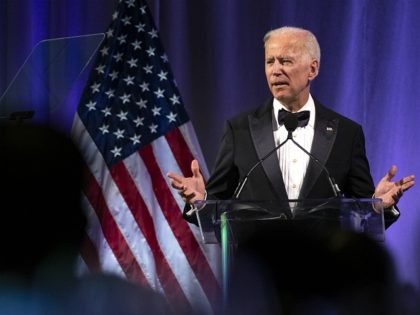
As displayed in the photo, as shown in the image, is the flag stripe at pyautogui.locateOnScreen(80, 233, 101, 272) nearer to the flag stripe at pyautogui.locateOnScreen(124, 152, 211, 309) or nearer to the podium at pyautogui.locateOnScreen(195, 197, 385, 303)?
the flag stripe at pyautogui.locateOnScreen(124, 152, 211, 309)

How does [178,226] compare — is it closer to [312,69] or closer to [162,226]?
[162,226]

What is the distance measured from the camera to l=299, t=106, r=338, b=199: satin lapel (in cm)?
305

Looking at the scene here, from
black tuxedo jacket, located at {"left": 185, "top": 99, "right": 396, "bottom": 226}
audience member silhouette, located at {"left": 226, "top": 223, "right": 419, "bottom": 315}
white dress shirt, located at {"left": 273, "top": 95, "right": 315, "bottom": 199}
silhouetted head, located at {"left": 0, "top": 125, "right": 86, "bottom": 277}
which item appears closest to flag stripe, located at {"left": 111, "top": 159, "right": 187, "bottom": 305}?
black tuxedo jacket, located at {"left": 185, "top": 99, "right": 396, "bottom": 226}

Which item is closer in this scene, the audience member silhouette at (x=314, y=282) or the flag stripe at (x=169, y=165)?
the audience member silhouette at (x=314, y=282)

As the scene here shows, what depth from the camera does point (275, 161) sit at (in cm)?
311

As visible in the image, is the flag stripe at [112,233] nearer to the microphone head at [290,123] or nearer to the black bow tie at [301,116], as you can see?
the black bow tie at [301,116]

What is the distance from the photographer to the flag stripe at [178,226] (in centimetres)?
425

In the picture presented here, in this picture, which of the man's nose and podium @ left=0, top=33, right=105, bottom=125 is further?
podium @ left=0, top=33, right=105, bottom=125

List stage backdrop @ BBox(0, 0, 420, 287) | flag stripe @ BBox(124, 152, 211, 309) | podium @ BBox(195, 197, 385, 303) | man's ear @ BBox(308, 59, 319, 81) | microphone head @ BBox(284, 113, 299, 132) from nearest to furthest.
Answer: podium @ BBox(195, 197, 385, 303) < microphone head @ BBox(284, 113, 299, 132) < man's ear @ BBox(308, 59, 319, 81) < flag stripe @ BBox(124, 152, 211, 309) < stage backdrop @ BBox(0, 0, 420, 287)

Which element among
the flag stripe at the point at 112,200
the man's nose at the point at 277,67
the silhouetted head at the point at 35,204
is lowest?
the flag stripe at the point at 112,200

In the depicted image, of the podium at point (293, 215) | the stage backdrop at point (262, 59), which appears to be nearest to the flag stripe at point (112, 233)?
the stage backdrop at point (262, 59)

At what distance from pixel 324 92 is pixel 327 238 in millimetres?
2930

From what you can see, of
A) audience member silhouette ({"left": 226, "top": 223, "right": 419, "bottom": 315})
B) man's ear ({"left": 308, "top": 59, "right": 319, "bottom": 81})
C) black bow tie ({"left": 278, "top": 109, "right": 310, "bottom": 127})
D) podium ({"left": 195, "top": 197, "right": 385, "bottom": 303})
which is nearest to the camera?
audience member silhouette ({"left": 226, "top": 223, "right": 419, "bottom": 315})

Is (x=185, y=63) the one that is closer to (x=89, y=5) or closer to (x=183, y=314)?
(x=89, y=5)
